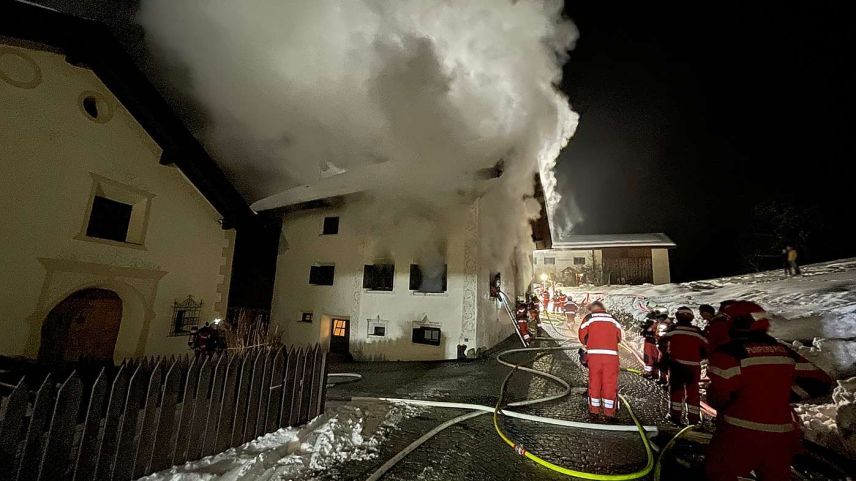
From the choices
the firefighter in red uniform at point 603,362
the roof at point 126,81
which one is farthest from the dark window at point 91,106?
the firefighter in red uniform at point 603,362

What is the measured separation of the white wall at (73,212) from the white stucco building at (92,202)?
20 millimetres

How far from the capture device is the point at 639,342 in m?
10.7

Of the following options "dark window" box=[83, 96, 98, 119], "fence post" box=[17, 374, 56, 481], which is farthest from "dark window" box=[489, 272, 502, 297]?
"dark window" box=[83, 96, 98, 119]

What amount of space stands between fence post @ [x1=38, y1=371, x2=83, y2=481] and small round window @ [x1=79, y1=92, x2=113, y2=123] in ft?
23.4

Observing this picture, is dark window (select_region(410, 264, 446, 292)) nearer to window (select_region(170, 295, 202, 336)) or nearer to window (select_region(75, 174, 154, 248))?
window (select_region(170, 295, 202, 336))

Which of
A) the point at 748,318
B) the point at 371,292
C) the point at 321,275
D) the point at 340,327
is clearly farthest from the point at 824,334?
the point at 321,275

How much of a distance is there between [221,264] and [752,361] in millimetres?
11103

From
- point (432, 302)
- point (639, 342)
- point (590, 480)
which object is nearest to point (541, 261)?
point (639, 342)

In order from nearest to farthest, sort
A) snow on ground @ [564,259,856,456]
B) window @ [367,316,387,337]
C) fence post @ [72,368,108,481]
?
fence post @ [72,368,108,481], snow on ground @ [564,259,856,456], window @ [367,316,387,337]

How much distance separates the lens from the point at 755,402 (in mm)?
2525

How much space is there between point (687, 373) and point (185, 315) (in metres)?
10.9

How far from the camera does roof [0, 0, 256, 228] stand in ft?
19.3

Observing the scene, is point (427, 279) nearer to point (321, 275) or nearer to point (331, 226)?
point (321, 275)

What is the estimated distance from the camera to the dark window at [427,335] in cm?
1047
